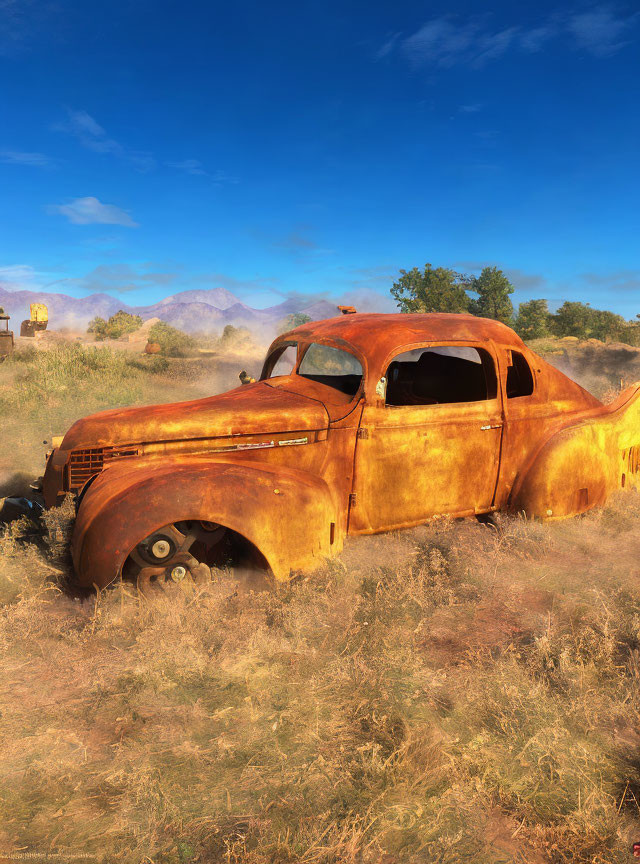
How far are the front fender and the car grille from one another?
4.7 inches

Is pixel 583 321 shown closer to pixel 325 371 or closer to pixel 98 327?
pixel 98 327

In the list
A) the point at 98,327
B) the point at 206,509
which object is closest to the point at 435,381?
the point at 206,509

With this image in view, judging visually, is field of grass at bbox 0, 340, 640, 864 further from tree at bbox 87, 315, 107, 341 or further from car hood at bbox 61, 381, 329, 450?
tree at bbox 87, 315, 107, 341

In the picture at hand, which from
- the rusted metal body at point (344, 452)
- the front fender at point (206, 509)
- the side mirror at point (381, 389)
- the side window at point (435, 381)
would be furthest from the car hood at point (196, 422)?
the side window at point (435, 381)

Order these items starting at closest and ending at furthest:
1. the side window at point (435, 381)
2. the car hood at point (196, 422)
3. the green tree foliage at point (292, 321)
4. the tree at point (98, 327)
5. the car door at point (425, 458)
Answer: the car hood at point (196, 422), the car door at point (425, 458), the side window at point (435, 381), the green tree foliage at point (292, 321), the tree at point (98, 327)

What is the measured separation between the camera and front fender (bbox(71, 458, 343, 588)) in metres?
3.15

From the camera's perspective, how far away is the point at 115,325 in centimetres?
3222

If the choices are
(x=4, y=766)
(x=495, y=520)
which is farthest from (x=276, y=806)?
(x=495, y=520)

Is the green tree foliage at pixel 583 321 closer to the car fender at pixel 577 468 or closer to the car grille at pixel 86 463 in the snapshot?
the car fender at pixel 577 468

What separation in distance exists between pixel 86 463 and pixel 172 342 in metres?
16.7

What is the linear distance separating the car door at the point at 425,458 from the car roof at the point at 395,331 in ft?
0.29

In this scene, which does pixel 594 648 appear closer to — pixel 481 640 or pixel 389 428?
pixel 481 640

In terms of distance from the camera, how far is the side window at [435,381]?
203 inches

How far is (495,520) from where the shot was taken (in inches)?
182
